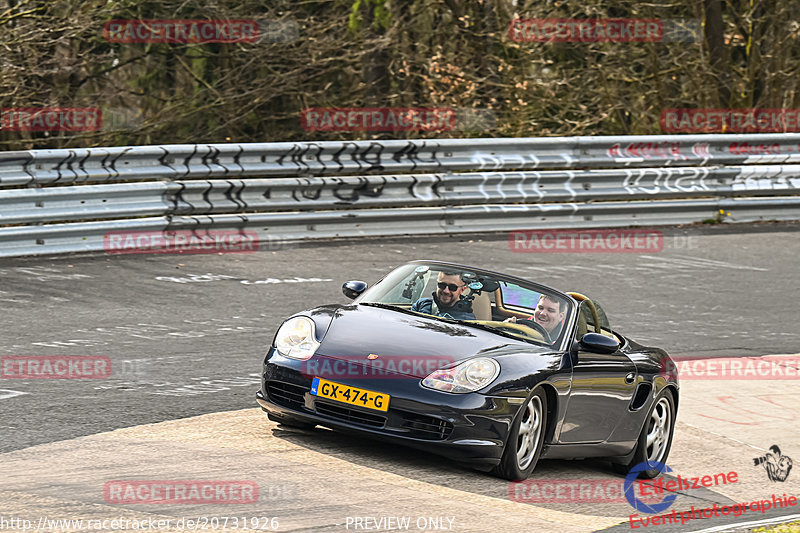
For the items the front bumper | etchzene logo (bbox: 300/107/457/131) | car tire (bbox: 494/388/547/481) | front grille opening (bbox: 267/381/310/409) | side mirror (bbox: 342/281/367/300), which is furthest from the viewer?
etchzene logo (bbox: 300/107/457/131)

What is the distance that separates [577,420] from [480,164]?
948 cm

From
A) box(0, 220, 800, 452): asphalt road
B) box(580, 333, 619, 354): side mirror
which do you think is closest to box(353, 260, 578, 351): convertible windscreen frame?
box(580, 333, 619, 354): side mirror

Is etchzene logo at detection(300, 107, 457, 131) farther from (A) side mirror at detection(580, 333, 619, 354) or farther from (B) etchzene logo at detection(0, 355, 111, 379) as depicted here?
(A) side mirror at detection(580, 333, 619, 354)

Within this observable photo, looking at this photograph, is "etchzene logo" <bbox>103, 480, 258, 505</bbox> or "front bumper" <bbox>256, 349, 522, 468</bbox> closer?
"etchzene logo" <bbox>103, 480, 258, 505</bbox>

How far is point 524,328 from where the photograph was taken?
7.54m

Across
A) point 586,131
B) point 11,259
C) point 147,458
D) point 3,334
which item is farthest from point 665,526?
point 586,131

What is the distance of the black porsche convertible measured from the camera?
22.1ft

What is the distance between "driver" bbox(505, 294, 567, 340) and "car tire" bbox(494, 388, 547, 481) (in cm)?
62

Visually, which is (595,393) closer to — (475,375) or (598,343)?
(598,343)

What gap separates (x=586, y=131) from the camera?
67.6 feet

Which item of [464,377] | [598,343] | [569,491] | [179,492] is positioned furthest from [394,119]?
[179,492]

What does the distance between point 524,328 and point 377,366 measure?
1132mm

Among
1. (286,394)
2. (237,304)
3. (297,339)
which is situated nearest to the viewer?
(286,394)

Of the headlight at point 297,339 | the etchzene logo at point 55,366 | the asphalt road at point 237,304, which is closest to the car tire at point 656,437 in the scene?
the headlight at point 297,339
